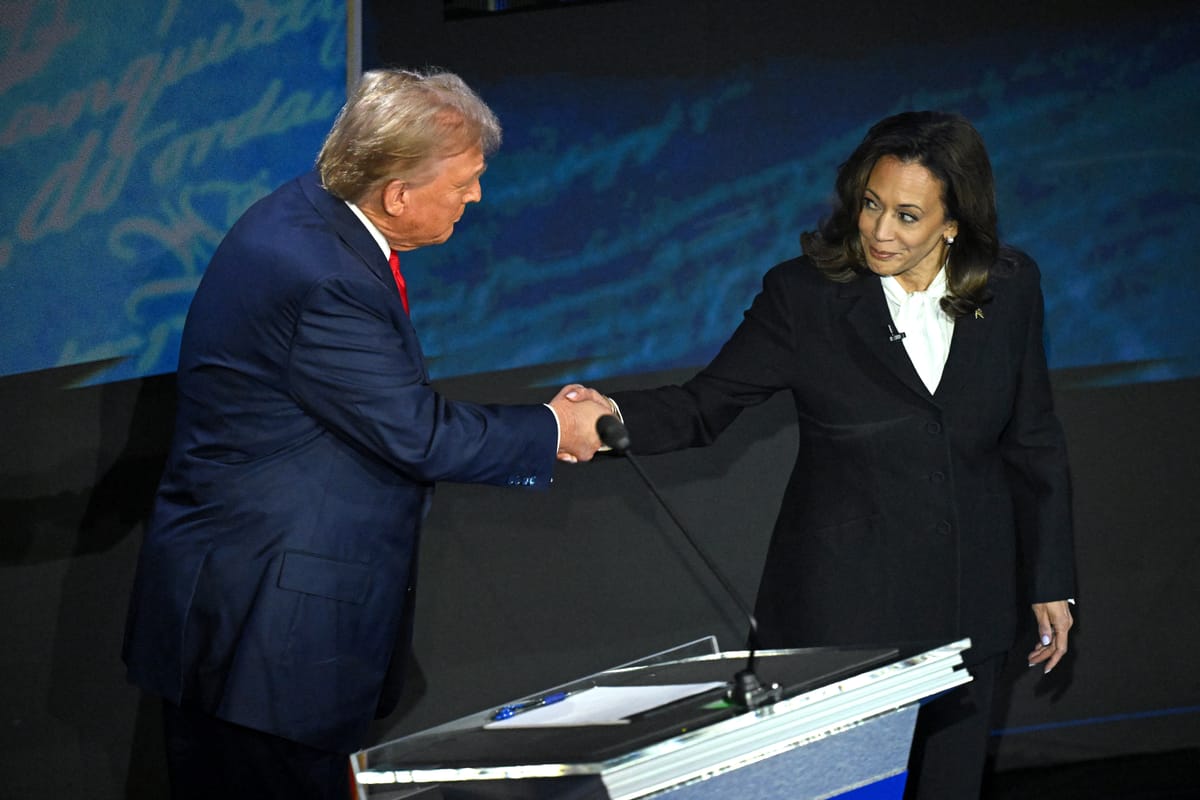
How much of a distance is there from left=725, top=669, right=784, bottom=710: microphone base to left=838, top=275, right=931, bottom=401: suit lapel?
3.41ft

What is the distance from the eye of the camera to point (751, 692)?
142cm

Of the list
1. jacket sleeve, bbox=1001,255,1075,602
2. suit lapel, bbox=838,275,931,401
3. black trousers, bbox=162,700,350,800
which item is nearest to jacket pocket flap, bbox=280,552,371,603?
black trousers, bbox=162,700,350,800

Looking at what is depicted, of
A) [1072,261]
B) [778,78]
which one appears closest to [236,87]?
[778,78]

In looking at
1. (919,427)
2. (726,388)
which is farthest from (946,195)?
(726,388)

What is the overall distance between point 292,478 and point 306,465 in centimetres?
3

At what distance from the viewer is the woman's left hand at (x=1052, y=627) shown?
251 cm

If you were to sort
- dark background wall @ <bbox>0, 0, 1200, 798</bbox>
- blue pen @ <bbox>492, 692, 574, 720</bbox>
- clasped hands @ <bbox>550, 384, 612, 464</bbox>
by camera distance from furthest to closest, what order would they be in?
dark background wall @ <bbox>0, 0, 1200, 798</bbox> → clasped hands @ <bbox>550, 384, 612, 464</bbox> → blue pen @ <bbox>492, 692, 574, 720</bbox>

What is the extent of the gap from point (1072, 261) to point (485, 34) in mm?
1515

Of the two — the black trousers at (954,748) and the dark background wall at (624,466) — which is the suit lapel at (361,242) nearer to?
the dark background wall at (624,466)

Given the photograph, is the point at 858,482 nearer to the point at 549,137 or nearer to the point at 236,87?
the point at 549,137

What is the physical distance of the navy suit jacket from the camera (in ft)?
6.82

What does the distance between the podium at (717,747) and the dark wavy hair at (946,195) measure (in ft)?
3.34

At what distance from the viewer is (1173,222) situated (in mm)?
3479

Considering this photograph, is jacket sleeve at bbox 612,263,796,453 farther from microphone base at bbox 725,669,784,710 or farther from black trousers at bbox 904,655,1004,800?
microphone base at bbox 725,669,784,710
